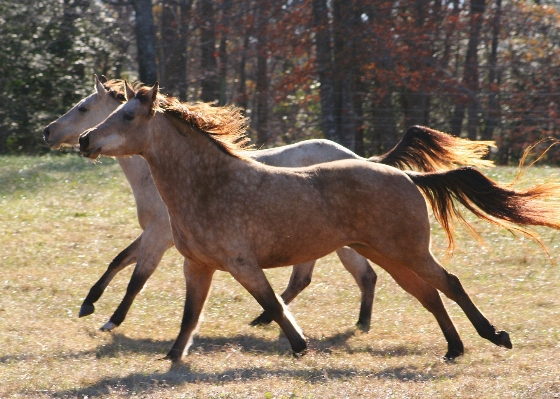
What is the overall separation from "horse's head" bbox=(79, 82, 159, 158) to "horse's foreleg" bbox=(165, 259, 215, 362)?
37.8 inches

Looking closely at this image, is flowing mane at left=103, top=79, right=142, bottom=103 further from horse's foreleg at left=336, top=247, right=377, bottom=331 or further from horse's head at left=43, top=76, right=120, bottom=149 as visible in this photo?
horse's foreleg at left=336, top=247, right=377, bottom=331

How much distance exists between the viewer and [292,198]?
19.1 feet

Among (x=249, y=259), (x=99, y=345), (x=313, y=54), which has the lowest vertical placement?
(x=99, y=345)

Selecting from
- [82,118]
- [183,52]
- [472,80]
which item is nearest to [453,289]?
[82,118]

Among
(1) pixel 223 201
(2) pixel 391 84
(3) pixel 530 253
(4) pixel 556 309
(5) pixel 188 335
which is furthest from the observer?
(2) pixel 391 84

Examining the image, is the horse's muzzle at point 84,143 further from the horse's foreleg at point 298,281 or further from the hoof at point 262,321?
the horse's foreleg at point 298,281

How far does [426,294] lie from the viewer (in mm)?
6223

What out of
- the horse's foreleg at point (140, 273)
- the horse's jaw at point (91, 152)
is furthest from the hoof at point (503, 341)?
the horse's jaw at point (91, 152)

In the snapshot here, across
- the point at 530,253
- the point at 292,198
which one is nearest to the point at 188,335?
the point at 292,198

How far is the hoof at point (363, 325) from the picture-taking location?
7.35m

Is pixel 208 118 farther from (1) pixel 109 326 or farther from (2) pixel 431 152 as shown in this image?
(1) pixel 109 326

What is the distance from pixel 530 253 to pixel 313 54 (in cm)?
994

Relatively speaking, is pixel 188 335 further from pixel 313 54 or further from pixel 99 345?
pixel 313 54

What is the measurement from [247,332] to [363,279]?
3.83 feet
